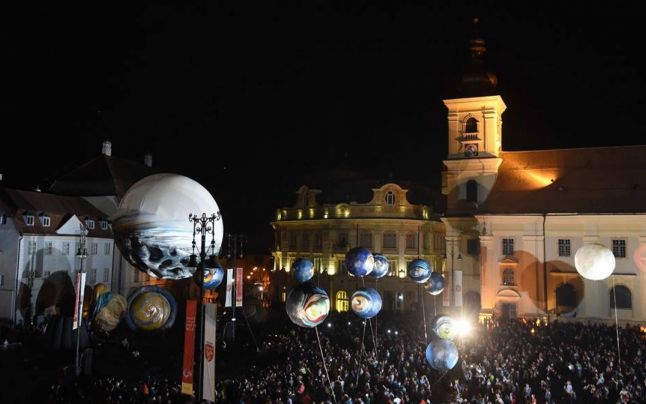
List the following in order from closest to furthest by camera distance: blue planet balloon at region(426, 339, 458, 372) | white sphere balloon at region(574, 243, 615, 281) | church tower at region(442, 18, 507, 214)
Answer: blue planet balloon at region(426, 339, 458, 372) → white sphere balloon at region(574, 243, 615, 281) → church tower at region(442, 18, 507, 214)

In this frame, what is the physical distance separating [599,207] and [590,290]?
18.1 feet

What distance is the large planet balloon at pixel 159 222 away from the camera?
15758mm

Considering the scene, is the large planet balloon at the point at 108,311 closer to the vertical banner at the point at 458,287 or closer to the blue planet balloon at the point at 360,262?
the blue planet balloon at the point at 360,262

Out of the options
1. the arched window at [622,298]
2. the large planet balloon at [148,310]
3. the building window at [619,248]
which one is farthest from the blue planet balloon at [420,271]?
the building window at [619,248]

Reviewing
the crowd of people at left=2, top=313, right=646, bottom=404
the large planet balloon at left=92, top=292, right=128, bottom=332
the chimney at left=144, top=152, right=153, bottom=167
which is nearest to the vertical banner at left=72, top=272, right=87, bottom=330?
the large planet balloon at left=92, top=292, right=128, bottom=332

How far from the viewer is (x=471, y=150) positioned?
40969mm

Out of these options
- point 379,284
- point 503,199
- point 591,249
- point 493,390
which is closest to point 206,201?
point 493,390

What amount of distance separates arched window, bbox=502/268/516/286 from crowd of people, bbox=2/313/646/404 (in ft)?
20.2

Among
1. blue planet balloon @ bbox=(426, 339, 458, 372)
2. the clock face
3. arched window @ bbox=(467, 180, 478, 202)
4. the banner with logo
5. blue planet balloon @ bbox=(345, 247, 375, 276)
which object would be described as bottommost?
blue planet balloon @ bbox=(426, 339, 458, 372)

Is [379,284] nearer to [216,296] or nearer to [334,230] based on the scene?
[334,230]

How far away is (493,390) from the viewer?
19.0 metres

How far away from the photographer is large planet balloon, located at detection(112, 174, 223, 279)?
15758 millimetres

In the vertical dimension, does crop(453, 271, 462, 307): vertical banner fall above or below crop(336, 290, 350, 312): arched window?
above

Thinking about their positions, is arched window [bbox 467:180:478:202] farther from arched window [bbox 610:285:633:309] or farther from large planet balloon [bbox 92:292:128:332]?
large planet balloon [bbox 92:292:128:332]
